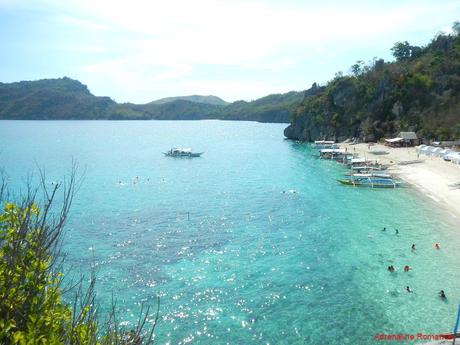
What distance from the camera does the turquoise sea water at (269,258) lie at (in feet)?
71.5

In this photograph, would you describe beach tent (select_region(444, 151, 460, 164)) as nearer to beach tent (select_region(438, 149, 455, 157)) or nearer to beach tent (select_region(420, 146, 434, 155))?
beach tent (select_region(438, 149, 455, 157))

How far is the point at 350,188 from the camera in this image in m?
57.9

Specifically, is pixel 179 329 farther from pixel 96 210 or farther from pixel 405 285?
pixel 96 210

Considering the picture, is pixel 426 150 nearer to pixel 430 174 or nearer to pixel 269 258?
pixel 430 174

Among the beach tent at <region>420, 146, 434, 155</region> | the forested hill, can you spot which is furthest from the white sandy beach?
the forested hill

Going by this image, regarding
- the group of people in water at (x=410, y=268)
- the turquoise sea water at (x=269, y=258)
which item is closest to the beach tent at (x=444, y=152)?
the turquoise sea water at (x=269, y=258)

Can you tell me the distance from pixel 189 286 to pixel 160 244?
8.85 m

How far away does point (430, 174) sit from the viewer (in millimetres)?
61781

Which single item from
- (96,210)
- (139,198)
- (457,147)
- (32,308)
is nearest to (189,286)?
(32,308)

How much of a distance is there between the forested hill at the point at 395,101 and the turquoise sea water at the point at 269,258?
5479 cm

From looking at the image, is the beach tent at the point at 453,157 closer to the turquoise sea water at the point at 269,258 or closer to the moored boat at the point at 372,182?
the moored boat at the point at 372,182

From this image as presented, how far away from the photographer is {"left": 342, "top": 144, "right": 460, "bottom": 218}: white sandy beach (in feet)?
158

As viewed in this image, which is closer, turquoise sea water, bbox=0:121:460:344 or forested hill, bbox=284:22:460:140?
turquoise sea water, bbox=0:121:460:344

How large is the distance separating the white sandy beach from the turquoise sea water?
2.59 m
